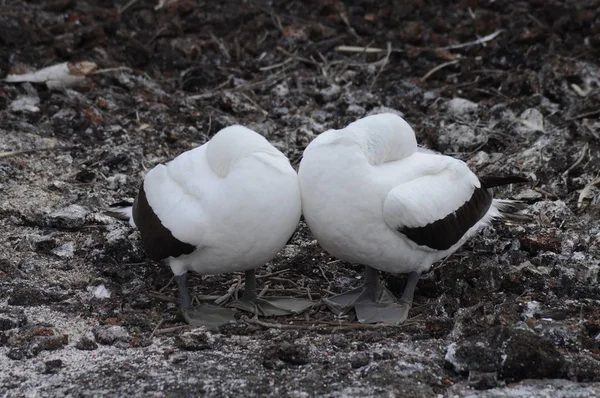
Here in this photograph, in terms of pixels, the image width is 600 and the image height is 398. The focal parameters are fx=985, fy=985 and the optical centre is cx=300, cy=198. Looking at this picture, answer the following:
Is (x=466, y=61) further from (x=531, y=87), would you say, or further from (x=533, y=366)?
(x=533, y=366)

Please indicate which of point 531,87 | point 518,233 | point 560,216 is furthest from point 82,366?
point 531,87

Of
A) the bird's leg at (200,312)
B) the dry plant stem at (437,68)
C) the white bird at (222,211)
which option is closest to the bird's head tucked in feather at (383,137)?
the white bird at (222,211)

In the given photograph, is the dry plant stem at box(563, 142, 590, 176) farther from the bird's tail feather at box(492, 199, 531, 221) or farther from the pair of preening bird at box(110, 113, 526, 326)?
the pair of preening bird at box(110, 113, 526, 326)

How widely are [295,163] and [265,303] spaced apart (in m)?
2.17

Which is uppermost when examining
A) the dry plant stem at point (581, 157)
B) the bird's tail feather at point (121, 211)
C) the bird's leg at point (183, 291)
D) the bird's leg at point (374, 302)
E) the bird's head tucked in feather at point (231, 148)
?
the bird's head tucked in feather at point (231, 148)

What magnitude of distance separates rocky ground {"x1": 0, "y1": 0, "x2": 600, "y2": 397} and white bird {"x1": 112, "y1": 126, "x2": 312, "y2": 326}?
1.20ft

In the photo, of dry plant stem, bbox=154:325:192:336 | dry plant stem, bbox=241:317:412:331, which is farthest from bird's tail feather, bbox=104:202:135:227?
dry plant stem, bbox=241:317:412:331

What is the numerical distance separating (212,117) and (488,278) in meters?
3.57

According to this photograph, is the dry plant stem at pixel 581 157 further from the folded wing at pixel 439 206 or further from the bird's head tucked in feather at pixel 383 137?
the bird's head tucked in feather at pixel 383 137

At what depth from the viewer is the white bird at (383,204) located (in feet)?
17.9

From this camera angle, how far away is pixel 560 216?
6961 mm

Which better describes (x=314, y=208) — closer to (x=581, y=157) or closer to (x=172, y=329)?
(x=172, y=329)

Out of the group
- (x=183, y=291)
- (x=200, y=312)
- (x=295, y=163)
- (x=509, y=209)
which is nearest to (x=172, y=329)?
(x=200, y=312)

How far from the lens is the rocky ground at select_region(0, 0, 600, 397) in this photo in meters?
4.83
